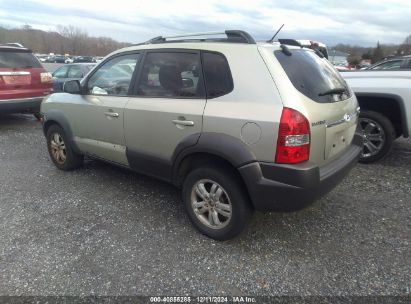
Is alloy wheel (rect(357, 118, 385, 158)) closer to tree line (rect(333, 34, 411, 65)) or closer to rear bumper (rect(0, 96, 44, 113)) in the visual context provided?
rear bumper (rect(0, 96, 44, 113))

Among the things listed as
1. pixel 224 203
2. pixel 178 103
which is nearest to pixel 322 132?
pixel 224 203

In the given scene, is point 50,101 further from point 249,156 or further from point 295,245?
point 295,245

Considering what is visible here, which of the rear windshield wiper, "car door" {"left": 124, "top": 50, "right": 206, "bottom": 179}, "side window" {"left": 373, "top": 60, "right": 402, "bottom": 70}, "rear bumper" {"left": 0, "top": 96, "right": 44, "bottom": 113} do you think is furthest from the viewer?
"side window" {"left": 373, "top": 60, "right": 402, "bottom": 70}

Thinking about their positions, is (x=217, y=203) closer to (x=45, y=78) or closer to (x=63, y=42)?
(x=45, y=78)

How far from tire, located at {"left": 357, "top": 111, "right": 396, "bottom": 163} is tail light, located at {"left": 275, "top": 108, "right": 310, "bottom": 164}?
2587mm

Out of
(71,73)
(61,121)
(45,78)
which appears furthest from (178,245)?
(71,73)

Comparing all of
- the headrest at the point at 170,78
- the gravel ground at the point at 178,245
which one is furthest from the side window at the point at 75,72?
the headrest at the point at 170,78

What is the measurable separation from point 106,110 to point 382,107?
3763mm

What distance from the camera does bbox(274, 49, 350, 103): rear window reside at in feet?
9.34

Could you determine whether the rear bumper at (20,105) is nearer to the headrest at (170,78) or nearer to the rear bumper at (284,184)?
the headrest at (170,78)

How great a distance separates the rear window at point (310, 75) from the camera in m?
2.85

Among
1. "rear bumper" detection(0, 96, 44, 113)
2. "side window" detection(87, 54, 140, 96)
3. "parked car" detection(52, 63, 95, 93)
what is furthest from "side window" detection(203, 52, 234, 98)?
"parked car" detection(52, 63, 95, 93)

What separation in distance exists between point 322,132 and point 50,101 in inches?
145

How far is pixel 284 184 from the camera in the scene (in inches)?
105
